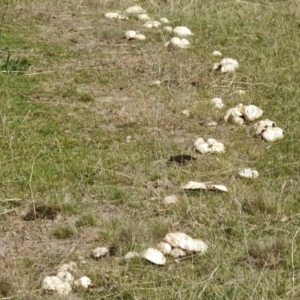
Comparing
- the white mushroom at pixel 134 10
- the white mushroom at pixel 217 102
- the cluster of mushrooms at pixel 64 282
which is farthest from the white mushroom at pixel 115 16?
the cluster of mushrooms at pixel 64 282

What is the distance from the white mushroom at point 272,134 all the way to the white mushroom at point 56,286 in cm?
311

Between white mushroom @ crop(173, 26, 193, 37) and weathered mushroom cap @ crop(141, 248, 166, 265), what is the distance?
18.5 feet

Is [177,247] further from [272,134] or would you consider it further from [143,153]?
[272,134]

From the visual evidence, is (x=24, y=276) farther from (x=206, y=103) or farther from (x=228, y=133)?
(x=206, y=103)

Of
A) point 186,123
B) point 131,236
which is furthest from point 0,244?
point 186,123

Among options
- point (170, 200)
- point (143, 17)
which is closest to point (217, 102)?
point (170, 200)

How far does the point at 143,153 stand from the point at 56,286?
7.87 feet

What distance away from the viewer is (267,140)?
7449 millimetres

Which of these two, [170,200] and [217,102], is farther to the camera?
[217,102]

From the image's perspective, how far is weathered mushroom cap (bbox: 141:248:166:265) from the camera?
5.22 meters

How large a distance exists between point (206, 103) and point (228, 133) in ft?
2.31

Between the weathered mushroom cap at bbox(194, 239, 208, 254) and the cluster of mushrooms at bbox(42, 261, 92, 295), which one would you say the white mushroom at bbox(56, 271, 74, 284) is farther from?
the weathered mushroom cap at bbox(194, 239, 208, 254)

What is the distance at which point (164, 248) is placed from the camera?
17.6 ft

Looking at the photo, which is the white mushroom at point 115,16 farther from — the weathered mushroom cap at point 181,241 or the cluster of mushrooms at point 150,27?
the weathered mushroom cap at point 181,241
